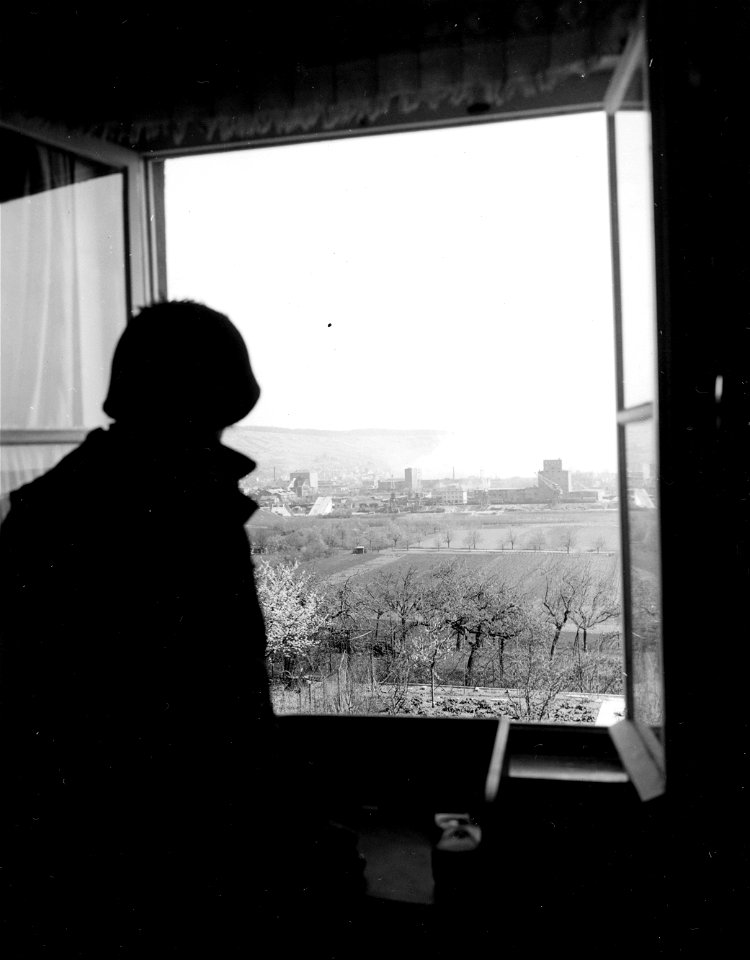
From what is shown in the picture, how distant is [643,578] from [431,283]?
0.51 m

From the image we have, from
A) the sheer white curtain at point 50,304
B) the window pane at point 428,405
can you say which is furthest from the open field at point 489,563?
the sheer white curtain at point 50,304

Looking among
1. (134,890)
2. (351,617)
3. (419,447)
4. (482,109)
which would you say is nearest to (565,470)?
(419,447)

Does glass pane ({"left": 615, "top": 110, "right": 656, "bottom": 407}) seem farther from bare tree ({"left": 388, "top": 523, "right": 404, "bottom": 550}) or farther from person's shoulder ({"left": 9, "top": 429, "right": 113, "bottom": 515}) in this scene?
person's shoulder ({"left": 9, "top": 429, "right": 113, "bottom": 515})

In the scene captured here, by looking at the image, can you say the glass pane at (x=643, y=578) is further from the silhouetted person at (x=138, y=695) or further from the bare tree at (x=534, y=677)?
the silhouetted person at (x=138, y=695)

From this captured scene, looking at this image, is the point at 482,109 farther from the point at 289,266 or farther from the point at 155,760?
the point at 155,760

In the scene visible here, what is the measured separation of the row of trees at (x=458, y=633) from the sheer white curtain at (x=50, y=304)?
501 mm

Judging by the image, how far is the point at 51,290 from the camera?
1017mm

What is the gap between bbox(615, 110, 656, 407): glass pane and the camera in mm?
727

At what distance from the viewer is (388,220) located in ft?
2.54

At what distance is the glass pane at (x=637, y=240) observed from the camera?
727mm

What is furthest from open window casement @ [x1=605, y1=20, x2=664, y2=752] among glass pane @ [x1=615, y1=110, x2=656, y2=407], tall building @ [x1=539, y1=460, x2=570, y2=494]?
tall building @ [x1=539, y1=460, x2=570, y2=494]

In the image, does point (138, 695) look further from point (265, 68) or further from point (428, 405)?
point (265, 68)

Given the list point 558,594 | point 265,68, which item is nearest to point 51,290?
point 265,68

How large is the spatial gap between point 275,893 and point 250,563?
33 cm
